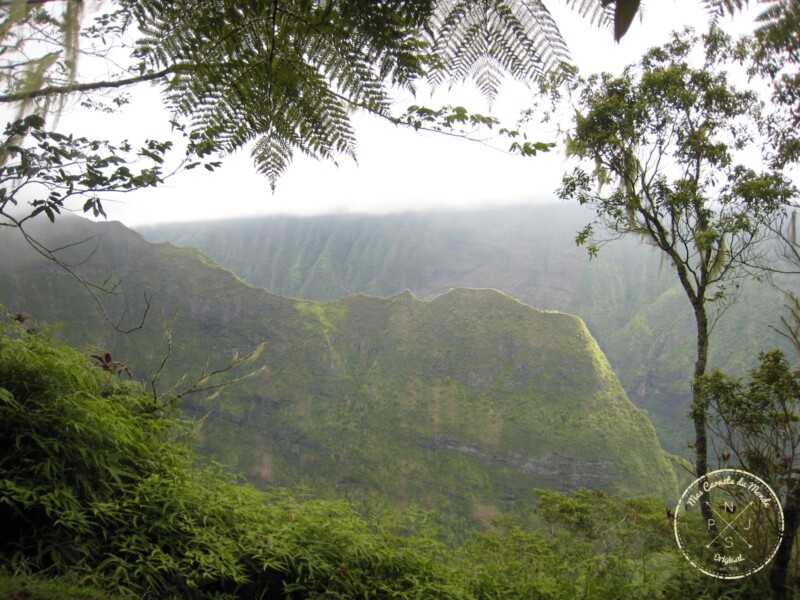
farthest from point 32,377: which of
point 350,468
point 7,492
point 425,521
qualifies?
point 350,468

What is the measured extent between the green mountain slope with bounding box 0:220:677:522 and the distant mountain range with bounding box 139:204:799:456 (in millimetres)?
25683

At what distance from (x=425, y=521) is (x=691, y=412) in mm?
2692

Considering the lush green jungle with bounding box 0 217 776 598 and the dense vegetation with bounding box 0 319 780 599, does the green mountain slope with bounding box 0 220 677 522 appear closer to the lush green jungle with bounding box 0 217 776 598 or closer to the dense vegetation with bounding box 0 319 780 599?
the lush green jungle with bounding box 0 217 776 598

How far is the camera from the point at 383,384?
50875 millimetres

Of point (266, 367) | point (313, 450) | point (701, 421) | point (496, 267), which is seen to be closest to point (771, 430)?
point (701, 421)

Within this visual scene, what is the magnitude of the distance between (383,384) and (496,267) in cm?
5826

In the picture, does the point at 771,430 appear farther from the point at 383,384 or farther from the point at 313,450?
the point at 383,384

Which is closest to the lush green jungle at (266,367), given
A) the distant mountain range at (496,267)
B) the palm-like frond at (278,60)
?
the palm-like frond at (278,60)

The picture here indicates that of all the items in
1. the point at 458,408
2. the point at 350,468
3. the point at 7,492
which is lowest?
the point at 350,468

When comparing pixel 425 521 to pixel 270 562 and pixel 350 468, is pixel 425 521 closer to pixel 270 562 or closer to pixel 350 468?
pixel 270 562

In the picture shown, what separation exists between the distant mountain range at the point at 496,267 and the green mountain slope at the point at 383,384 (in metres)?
25.7

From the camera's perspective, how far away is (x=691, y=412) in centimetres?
411

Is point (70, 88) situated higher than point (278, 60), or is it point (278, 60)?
point (70, 88)

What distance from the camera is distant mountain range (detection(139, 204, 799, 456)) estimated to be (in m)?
69.9
